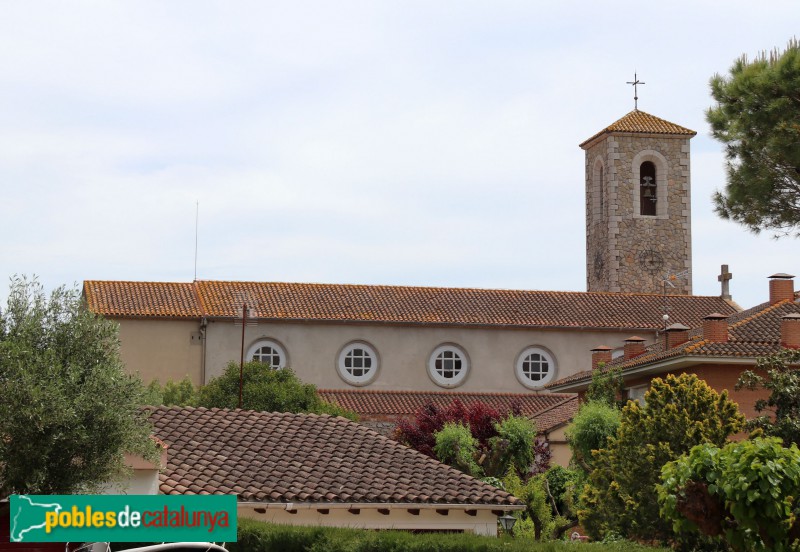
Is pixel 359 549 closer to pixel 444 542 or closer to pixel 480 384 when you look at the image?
pixel 444 542

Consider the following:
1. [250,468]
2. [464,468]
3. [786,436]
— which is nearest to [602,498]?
[786,436]

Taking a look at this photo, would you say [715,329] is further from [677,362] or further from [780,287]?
[780,287]

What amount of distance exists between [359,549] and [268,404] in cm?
2501

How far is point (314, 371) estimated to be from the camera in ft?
155

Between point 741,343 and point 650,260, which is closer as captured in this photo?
point 741,343

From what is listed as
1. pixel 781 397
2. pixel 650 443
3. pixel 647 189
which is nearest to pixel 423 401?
pixel 647 189

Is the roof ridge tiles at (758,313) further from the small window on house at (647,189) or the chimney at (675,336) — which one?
the small window on house at (647,189)

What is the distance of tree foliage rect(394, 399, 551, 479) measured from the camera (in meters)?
35.6

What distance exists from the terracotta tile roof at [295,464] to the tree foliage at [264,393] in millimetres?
14267

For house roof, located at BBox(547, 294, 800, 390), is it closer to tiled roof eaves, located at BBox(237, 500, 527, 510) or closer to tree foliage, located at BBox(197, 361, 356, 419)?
tree foliage, located at BBox(197, 361, 356, 419)

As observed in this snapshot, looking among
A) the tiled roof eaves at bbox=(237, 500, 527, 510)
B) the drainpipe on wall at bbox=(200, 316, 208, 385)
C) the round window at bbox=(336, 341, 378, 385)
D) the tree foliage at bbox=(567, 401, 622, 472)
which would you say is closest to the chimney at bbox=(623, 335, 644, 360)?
the tree foliage at bbox=(567, 401, 622, 472)

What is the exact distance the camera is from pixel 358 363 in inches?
1889

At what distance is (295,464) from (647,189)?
4467 centimetres

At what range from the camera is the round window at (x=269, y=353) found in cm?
4672
